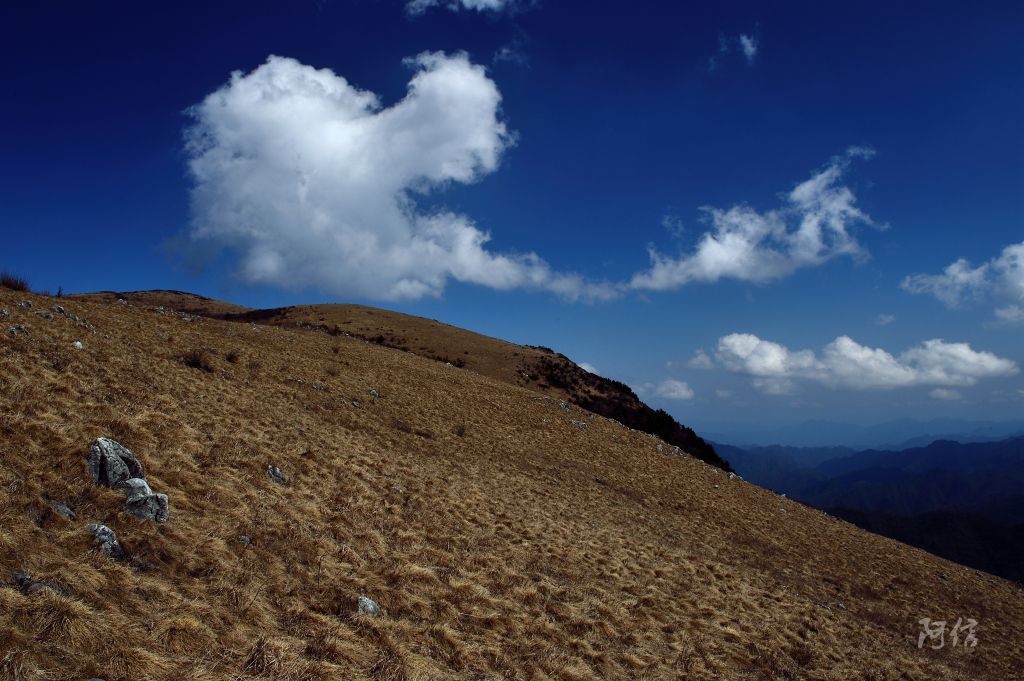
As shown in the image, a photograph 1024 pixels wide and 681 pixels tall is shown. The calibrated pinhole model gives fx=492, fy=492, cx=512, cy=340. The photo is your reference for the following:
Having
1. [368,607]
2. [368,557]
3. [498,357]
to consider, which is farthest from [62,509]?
[498,357]

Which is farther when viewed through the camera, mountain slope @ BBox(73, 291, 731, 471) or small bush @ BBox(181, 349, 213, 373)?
mountain slope @ BBox(73, 291, 731, 471)

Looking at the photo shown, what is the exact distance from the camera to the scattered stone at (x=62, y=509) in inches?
334

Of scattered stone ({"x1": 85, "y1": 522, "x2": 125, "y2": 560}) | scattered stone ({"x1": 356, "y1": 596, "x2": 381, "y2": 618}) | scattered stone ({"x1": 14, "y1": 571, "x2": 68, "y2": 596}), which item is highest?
scattered stone ({"x1": 85, "y1": 522, "x2": 125, "y2": 560})

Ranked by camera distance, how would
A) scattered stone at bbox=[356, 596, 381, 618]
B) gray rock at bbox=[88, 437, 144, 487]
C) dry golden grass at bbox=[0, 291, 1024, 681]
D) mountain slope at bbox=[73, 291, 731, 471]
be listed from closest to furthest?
dry golden grass at bbox=[0, 291, 1024, 681]
scattered stone at bbox=[356, 596, 381, 618]
gray rock at bbox=[88, 437, 144, 487]
mountain slope at bbox=[73, 291, 731, 471]

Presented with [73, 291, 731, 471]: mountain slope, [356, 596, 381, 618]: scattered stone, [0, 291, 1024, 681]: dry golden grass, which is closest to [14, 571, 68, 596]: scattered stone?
[0, 291, 1024, 681]: dry golden grass

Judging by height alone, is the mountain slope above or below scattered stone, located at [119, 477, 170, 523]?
above

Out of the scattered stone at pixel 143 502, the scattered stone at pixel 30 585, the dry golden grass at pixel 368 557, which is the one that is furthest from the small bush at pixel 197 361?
the scattered stone at pixel 30 585

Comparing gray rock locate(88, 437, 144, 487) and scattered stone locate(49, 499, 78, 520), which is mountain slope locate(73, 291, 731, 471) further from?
scattered stone locate(49, 499, 78, 520)

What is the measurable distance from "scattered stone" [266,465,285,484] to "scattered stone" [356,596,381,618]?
527 centimetres

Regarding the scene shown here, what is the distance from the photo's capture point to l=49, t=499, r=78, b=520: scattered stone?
8.48 meters

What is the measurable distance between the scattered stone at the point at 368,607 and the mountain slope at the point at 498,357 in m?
39.2

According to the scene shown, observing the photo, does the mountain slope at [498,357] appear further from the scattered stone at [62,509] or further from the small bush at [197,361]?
the scattered stone at [62,509]

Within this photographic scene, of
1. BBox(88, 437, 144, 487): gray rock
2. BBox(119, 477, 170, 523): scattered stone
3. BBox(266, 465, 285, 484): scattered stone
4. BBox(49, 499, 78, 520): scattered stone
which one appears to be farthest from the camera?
BBox(266, 465, 285, 484): scattered stone

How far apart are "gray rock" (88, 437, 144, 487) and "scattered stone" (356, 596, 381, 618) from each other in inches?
213
